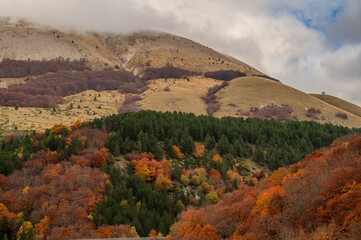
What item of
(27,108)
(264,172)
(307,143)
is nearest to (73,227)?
(264,172)

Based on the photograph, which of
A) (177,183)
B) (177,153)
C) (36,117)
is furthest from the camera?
(36,117)

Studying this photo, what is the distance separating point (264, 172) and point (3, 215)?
95048mm

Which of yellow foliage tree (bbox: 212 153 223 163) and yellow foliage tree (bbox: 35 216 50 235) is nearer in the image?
yellow foliage tree (bbox: 35 216 50 235)

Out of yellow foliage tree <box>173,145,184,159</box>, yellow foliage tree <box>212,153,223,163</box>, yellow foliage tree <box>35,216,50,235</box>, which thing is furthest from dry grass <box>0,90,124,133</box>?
yellow foliage tree <box>212,153,223,163</box>

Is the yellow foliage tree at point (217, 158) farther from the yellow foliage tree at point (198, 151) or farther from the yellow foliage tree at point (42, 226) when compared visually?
the yellow foliage tree at point (42, 226)

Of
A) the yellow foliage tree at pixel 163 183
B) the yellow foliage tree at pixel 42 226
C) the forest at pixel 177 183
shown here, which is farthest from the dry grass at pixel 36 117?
the yellow foliage tree at pixel 42 226

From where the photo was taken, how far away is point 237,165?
115562 millimetres

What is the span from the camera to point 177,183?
9288 cm

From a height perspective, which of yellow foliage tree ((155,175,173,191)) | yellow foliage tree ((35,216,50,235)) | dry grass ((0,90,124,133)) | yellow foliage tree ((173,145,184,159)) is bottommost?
yellow foliage tree ((35,216,50,235))

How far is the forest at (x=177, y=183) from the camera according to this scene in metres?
37.2

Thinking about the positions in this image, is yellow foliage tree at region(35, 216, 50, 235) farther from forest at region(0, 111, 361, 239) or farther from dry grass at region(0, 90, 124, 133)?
dry grass at region(0, 90, 124, 133)

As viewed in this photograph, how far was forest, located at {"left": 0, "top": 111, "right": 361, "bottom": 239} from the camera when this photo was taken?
37156 millimetres

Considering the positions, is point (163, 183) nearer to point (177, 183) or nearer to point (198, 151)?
point (177, 183)

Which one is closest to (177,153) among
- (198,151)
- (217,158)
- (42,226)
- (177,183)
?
→ (198,151)
